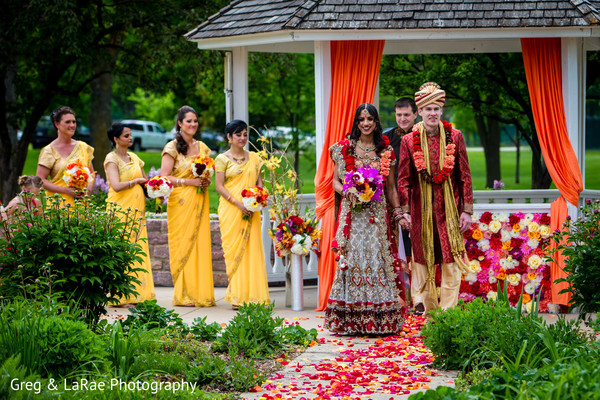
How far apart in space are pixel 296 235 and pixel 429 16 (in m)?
2.78

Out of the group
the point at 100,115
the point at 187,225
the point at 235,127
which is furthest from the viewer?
the point at 100,115

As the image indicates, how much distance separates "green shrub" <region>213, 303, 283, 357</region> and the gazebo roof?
11.0 ft

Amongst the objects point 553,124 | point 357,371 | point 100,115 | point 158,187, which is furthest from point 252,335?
point 100,115

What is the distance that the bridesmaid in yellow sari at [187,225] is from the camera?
8953 mm

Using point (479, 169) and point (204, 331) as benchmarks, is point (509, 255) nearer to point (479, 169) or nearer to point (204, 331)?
point (204, 331)

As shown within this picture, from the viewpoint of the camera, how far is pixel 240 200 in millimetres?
8719

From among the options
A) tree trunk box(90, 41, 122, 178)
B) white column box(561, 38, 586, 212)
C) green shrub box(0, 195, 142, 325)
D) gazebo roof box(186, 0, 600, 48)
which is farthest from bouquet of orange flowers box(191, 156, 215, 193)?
tree trunk box(90, 41, 122, 178)

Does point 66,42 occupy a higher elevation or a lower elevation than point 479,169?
higher

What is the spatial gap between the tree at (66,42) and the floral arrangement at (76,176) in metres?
6.61

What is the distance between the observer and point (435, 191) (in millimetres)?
7688

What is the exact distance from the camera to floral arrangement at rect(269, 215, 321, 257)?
8.63 meters

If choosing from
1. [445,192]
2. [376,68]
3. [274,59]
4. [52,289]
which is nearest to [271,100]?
[274,59]

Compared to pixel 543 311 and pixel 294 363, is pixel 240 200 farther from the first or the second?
pixel 543 311

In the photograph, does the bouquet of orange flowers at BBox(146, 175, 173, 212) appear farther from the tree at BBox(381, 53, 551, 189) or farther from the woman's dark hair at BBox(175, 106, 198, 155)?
the tree at BBox(381, 53, 551, 189)
